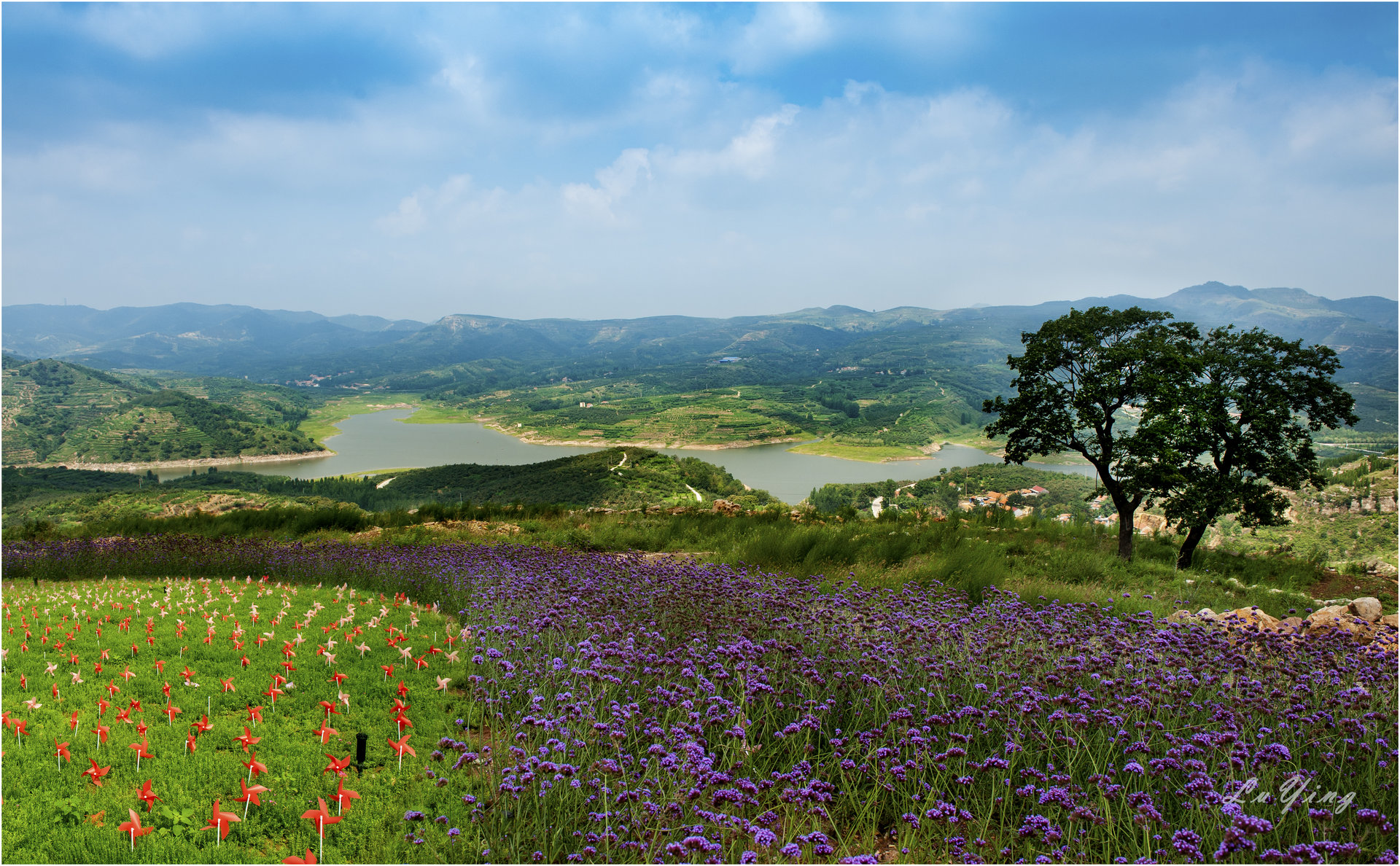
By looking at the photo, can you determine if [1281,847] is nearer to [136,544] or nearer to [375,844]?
[375,844]

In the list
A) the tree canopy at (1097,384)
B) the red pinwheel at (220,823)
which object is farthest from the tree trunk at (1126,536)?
the red pinwheel at (220,823)

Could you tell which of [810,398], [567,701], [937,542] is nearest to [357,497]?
[937,542]

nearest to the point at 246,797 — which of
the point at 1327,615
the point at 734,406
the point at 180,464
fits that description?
the point at 1327,615

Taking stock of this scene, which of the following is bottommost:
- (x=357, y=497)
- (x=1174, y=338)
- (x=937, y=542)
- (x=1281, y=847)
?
(x=357, y=497)

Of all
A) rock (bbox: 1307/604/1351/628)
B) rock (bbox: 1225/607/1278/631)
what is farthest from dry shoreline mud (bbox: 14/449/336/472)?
rock (bbox: 1307/604/1351/628)

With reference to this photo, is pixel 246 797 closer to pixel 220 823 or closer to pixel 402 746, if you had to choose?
pixel 220 823
